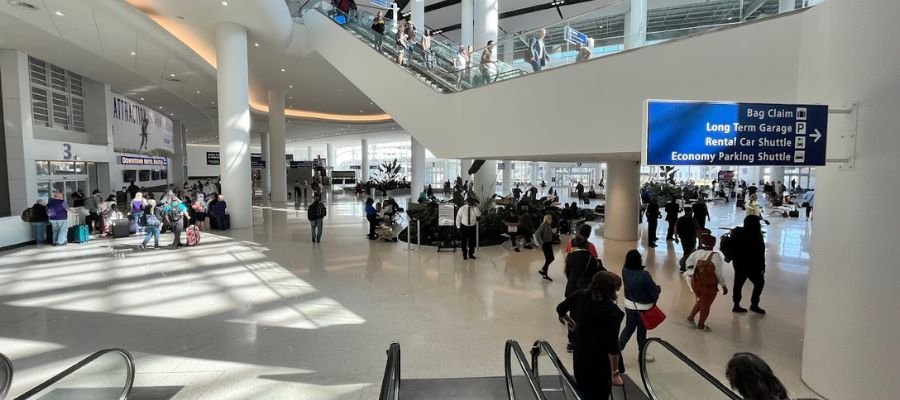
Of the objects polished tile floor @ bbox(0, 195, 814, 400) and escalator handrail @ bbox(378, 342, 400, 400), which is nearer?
escalator handrail @ bbox(378, 342, 400, 400)

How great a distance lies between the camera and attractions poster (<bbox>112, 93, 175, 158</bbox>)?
23.6m

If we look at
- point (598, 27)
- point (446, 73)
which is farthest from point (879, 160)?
point (446, 73)

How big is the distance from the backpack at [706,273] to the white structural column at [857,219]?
1390 millimetres

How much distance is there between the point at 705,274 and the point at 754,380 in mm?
4205

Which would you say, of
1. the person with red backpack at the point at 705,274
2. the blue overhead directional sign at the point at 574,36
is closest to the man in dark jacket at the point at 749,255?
the person with red backpack at the point at 705,274

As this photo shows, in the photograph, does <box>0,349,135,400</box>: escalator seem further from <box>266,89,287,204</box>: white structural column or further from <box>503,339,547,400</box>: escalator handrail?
<box>266,89,287,204</box>: white structural column

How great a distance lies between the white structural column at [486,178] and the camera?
1769 centimetres

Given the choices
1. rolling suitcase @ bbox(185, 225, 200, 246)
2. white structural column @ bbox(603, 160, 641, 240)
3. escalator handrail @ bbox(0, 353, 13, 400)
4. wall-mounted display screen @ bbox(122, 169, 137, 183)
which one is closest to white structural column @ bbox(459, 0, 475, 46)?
white structural column @ bbox(603, 160, 641, 240)

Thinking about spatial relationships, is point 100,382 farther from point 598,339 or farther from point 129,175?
point 129,175

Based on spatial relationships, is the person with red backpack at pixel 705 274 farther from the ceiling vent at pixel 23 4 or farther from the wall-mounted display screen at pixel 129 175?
the wall-mounted display screen at pixel 129 175

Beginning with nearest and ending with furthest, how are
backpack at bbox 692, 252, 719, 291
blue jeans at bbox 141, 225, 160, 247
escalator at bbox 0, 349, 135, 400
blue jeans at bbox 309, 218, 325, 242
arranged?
escalator at bbox 0, 349, 135, 400
backpack at bbox 692, 252, 719, 291
blue jeans at bbox 141, 225, 160, 247
blue jeans at bbox 309, 218, 325, 242

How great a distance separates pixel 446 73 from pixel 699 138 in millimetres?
9542

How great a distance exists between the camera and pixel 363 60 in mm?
14539

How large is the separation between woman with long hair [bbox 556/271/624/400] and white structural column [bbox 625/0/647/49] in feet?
15.5
